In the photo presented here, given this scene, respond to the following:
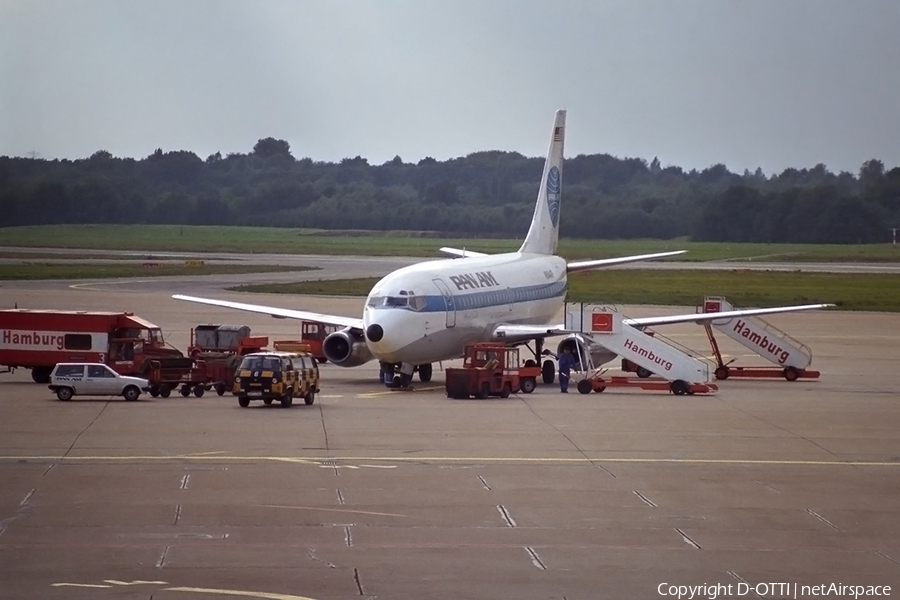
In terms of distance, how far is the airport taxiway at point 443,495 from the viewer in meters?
18.8

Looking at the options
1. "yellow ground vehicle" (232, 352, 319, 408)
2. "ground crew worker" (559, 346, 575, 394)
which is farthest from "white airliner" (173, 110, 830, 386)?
"yellow ground vehicle" (232, 352, 319, 408)

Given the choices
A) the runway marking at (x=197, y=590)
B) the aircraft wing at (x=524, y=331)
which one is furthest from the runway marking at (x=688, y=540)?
the aircraft wing at (x=524, y=331)

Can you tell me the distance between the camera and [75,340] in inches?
1757

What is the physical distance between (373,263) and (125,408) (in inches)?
3767

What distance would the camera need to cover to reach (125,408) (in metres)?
38.7

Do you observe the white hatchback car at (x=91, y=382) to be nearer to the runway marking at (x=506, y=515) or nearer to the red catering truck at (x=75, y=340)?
the red catering truck at (x=75, y=340)

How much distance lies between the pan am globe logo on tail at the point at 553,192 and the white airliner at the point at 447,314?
4.26 meters

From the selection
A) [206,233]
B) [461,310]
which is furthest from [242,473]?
[206,233]

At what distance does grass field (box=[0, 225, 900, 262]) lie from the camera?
12653 centimetres

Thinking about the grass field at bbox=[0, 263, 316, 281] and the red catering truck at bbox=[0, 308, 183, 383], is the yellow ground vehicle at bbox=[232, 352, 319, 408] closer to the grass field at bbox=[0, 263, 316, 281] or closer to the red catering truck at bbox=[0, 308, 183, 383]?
the red catering truck at bbox=[0, 308, 183, 383]

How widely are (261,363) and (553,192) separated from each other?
23931 mm

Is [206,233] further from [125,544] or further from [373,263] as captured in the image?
[125,544]

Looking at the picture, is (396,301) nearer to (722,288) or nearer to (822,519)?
(822,519)

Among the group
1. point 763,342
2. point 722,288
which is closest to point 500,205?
point 722,288
